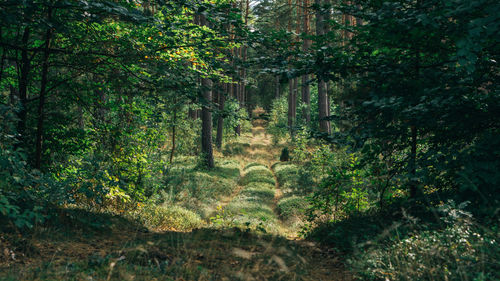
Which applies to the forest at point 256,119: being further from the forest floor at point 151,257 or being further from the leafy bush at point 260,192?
the leafy bush at point 260,192

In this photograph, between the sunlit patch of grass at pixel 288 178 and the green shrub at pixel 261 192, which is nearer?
the green shrub at pixel 261 192

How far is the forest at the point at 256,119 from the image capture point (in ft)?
12.1

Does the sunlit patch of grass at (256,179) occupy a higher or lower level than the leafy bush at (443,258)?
lower

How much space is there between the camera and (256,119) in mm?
6453

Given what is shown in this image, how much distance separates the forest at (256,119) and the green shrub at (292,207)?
2.18 meters

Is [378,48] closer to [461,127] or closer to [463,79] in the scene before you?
[463,79]

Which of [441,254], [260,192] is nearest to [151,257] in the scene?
[441,254]

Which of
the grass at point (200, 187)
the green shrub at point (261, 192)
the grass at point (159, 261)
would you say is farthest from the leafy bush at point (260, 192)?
the grass at point (159, 261)

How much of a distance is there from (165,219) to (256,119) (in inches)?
154

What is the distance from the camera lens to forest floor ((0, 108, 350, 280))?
3.42 m

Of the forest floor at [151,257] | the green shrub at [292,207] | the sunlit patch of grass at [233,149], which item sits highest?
the sunlit patch of grass at [233,149]

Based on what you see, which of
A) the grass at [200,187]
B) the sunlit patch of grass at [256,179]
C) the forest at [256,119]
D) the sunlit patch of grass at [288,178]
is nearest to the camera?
the forest at [256,119]

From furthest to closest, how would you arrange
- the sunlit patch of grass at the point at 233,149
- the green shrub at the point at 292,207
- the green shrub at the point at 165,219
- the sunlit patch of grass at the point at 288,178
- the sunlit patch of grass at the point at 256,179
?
the sunlit patch of grass at the point at 233,149 → the sunlit patch of grass at the point at 256,179 → the sunlit patch of grass at the point at 288,178 → the green shrub at the point at 292,207 → the green shrub at the point at 165,219

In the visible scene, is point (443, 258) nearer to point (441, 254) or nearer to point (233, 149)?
point (441, 254)
